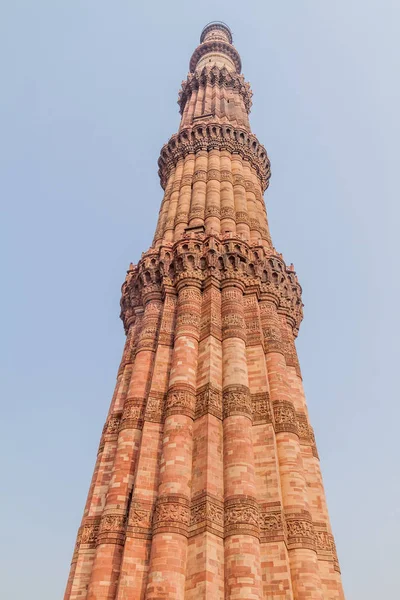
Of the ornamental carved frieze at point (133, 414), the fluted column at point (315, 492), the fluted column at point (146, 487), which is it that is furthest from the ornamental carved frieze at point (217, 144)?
the ornamental carved frieze at point (133, 414)

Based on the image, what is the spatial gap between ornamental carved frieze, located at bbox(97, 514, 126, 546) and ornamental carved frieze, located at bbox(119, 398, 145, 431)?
2.35 m

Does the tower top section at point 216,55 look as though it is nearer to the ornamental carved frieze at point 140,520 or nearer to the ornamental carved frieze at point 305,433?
the ornamental carved frieze at point 305,433

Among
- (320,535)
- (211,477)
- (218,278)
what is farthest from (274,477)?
(218,278)

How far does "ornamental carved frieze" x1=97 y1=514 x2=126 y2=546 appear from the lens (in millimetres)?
10766

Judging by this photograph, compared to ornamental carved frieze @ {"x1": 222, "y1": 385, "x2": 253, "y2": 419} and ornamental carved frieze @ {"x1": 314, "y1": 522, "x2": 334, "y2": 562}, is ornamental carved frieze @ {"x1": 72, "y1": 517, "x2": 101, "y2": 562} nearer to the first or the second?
ornamental carved frieze @ {"x1": 222, "y1": 385, "x2": 253, "y2": 419}

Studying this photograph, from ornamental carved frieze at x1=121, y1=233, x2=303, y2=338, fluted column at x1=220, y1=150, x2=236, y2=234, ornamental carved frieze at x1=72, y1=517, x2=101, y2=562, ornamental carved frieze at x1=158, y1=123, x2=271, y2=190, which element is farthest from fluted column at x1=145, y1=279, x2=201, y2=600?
ornamental carved frieze at x1=158, y1=123, x2=271, y2=190

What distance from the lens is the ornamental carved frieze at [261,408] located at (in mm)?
12445

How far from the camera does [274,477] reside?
36.9ft

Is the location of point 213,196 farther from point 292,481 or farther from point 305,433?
point 292,481

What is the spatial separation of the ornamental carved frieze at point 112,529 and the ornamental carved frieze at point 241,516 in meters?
2.30

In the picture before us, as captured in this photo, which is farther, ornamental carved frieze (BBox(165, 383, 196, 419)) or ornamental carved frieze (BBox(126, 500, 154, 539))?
ornamental carved frieze (BBox(165, 383, 196, 419))

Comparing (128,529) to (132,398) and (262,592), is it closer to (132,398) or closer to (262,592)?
(262,592)

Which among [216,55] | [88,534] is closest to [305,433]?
[88,534]

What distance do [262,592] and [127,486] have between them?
3671mm
